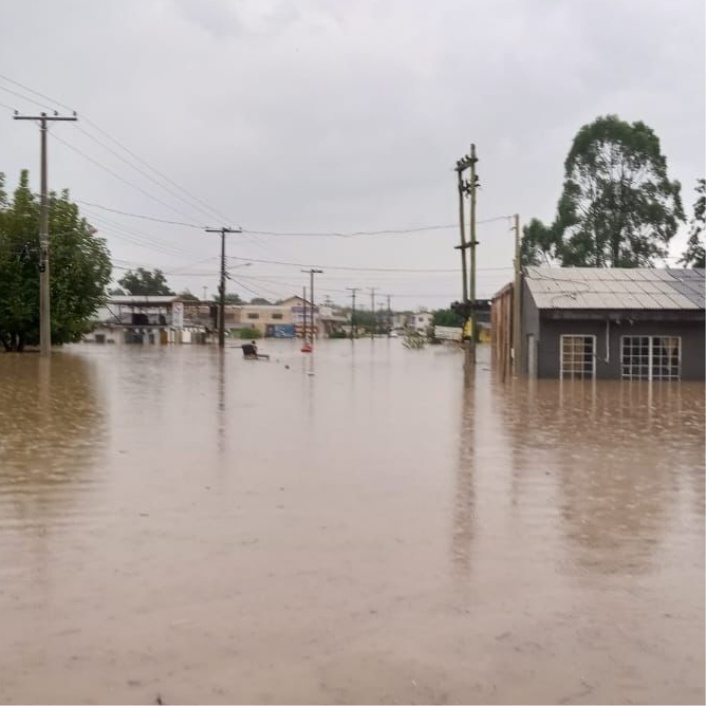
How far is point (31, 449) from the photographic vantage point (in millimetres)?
11914

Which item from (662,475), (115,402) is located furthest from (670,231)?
(662,475)

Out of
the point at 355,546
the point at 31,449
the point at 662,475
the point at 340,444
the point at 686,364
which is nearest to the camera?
the point at 355,546

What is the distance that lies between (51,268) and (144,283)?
93690mm

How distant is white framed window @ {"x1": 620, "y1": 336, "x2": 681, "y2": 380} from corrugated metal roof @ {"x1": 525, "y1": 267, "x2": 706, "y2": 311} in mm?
1284

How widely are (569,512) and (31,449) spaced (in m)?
7.32

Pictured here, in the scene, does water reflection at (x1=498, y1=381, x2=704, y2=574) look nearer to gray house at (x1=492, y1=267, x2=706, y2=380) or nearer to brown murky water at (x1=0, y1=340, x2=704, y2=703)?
brown murky water at (x1=0, y1=340, x2=704, y2=703)

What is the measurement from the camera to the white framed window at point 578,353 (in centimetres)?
3278

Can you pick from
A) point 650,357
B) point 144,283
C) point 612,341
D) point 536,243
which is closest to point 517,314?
point 612,341

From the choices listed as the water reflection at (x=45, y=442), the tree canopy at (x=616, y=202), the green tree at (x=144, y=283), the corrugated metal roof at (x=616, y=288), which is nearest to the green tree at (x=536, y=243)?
the tree canopy at (x=616, y=202)

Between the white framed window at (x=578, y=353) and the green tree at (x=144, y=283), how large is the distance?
111m

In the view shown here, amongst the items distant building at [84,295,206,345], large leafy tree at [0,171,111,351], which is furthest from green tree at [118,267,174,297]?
large leafy tree at [0,171,111,351]

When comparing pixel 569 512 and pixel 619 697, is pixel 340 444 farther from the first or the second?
pixel 619 697

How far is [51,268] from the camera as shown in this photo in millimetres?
46562

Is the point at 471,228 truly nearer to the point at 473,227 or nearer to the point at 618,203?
the point at 473,227
